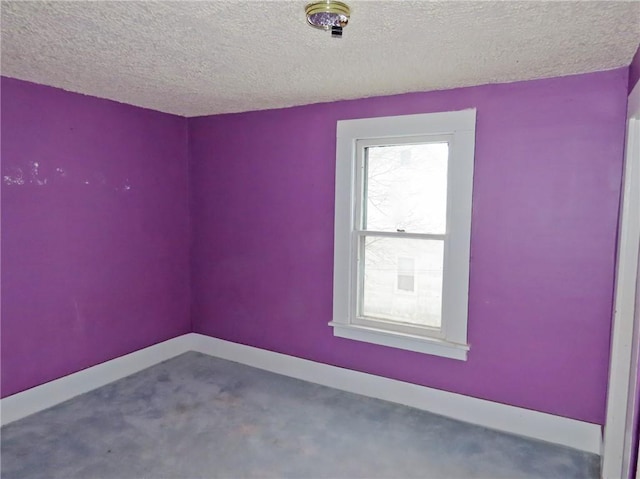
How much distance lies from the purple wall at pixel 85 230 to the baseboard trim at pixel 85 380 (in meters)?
0.06

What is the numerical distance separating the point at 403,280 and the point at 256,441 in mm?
1436

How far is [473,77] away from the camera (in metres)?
2.51

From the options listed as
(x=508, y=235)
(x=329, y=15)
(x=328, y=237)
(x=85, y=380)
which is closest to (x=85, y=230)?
(x=85, y=380)

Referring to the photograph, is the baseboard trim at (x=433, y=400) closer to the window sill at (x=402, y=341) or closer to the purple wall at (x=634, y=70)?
the window sill at (x=402, y=341)

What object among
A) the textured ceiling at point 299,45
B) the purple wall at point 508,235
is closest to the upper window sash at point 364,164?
the purple wall at point 508,235

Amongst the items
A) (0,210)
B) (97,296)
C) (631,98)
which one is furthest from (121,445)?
(631,98)

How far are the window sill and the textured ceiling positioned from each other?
1667 mm

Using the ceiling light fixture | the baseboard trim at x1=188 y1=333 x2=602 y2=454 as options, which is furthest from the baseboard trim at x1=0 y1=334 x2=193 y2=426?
the ceiling light fixture

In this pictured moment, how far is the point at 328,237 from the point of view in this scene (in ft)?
10.8

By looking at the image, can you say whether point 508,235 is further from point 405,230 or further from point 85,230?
point 85,230

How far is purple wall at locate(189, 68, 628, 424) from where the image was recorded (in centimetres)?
244

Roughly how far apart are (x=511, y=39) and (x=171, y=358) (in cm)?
352

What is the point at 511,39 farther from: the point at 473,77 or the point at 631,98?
the point at 631,98

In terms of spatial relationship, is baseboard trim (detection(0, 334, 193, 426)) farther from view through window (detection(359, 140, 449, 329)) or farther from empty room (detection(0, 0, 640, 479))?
view through window (detection(359, 140, 449, 329))
